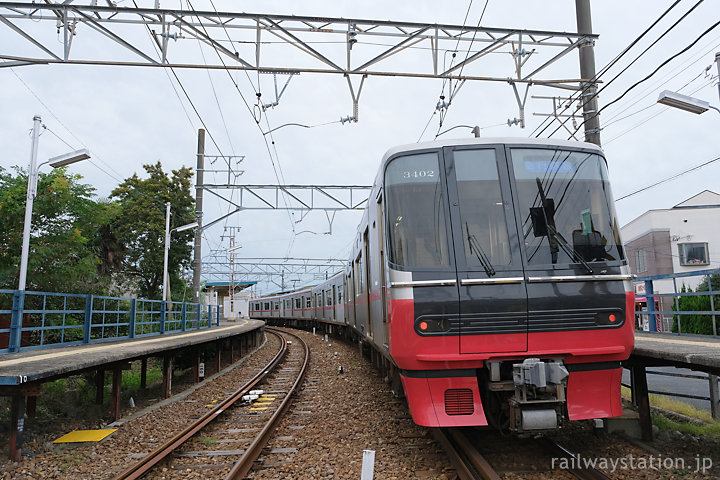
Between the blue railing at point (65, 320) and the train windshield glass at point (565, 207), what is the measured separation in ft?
21.7

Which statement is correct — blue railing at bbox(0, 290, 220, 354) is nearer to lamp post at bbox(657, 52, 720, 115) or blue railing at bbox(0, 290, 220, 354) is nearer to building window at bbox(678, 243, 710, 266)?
lamp post at bbox(657, 52, 720, 115)

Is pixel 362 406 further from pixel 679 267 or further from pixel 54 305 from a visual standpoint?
pixel 679 267

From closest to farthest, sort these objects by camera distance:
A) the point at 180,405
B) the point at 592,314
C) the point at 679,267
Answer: the point at 592,314, the point at 180,405, the point at 679,267

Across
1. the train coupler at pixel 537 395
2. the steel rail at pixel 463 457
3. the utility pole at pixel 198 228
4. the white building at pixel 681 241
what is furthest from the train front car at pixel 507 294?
the white building at pixel 681 241

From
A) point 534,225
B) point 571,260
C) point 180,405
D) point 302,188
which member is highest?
point 302,188

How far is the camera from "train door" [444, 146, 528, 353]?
4.58 meters

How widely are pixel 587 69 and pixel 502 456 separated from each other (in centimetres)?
724

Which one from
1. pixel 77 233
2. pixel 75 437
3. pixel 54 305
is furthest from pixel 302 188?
pixel 75 437

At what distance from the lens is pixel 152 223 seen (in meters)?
21.6

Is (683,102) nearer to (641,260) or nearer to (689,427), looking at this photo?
(689,427)

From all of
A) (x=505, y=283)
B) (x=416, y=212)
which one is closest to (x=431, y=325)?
(x=505, y=283)

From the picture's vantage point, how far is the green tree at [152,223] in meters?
21.4

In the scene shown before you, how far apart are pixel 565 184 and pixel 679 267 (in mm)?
25354

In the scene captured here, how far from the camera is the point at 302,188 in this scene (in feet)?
60.4
